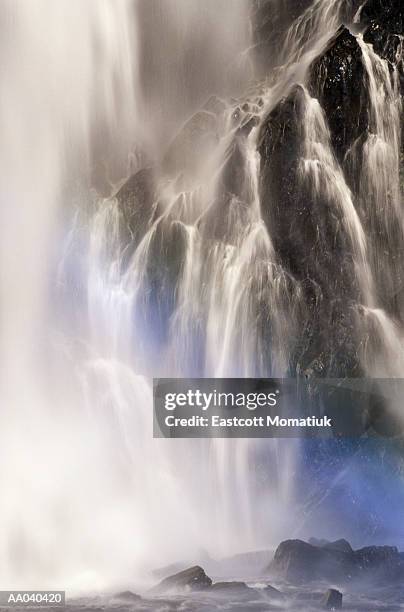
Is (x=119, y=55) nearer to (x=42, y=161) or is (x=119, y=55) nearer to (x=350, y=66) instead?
(x=42, y=161)

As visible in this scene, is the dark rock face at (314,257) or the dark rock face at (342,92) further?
the dark rock face at (342,92)

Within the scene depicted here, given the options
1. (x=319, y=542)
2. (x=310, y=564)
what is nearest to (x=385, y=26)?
(x=319, y=542)

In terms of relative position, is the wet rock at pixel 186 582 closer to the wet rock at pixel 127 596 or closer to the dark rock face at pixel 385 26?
the wet rock at pixel 127 596

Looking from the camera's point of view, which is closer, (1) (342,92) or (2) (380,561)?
(2) (380,561)

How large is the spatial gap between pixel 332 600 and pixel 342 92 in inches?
115

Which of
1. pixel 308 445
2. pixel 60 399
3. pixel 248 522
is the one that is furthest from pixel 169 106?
pixel 248 522

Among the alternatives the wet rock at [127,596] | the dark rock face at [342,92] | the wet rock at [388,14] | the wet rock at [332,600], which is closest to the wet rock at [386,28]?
the wet rock at [388,14]

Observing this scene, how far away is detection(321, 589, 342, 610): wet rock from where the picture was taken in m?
3.89

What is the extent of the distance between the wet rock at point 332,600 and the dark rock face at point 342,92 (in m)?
2.48

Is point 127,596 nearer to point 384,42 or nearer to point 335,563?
point 335,563

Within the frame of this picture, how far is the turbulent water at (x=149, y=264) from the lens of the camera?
4.02 metres

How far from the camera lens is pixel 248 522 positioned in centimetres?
403

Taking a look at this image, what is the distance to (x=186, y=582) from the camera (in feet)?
13.0

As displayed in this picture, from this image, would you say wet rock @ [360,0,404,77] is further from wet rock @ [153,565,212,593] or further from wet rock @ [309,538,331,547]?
wet rock @ [153,565,212,593]
